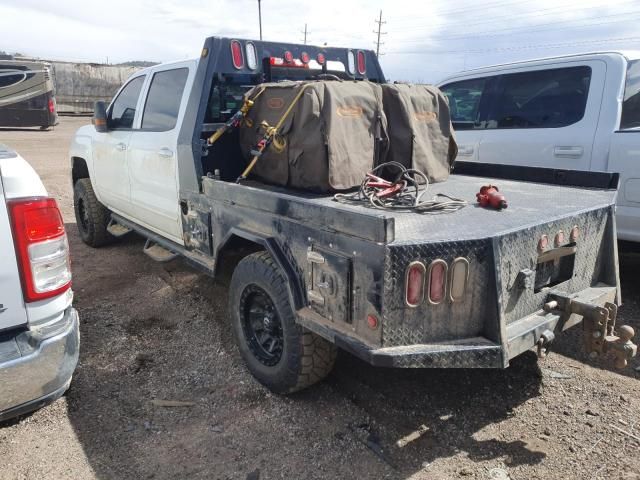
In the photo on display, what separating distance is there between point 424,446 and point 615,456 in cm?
93

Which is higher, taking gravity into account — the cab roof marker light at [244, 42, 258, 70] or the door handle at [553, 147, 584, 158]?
the cab roof marker light at [244, 42, 258, 70]

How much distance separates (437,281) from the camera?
231 cm

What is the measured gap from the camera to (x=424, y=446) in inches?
105

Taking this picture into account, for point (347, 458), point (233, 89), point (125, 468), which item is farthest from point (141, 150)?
point (347, 458)

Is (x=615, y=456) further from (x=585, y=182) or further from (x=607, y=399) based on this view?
(x=585, y=182)

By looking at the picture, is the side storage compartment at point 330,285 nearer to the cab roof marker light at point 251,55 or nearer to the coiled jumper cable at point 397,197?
the coiled jumper cable at point 397,197

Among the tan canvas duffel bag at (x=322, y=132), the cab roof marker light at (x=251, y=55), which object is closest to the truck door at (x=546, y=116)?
the tan canvas duffel bag at (x=322, y=132)

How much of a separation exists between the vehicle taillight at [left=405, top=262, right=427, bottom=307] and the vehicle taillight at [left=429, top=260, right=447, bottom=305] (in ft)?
0.15

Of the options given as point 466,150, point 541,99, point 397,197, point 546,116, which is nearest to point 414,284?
point 397,197

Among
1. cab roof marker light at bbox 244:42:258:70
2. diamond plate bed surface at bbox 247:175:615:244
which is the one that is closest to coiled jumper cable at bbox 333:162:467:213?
diamond plate bed surface at bbox 247:175:615:244

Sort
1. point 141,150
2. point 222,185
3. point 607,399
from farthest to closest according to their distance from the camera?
point 141,150 → point 222,185 → point 607,399

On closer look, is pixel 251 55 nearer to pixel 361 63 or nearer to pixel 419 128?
pixel 361 63

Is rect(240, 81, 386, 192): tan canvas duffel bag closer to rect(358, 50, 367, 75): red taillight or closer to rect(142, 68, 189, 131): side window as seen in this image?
rect(142, 68, 189, 131): side window

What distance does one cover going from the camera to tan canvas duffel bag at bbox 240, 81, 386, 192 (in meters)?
3.06
